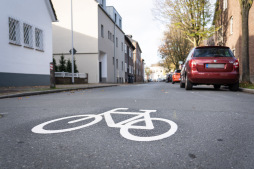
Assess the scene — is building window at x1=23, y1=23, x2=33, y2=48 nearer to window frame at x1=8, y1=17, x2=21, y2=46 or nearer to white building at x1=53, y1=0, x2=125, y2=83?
window frame at x1=8, y1=17, x2=21, y2=46

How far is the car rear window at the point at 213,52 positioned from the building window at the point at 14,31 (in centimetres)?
984

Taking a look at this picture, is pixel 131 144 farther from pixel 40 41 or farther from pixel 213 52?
pixel 40 41

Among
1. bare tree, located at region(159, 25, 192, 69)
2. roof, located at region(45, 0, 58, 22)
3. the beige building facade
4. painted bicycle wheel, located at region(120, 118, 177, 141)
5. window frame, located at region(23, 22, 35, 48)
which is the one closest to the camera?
painted bicycle wheel, located at region(120, 118, 177, 141)

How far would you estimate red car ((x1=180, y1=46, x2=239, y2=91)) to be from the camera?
852 centimetres

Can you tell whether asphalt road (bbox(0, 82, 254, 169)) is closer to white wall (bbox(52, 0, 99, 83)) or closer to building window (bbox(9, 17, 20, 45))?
building window (bbox(9, 17, 20, 45))

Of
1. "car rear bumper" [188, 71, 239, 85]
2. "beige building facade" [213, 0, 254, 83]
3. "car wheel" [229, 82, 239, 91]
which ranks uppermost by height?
"beige building facade" [213, 0, 254, 83]

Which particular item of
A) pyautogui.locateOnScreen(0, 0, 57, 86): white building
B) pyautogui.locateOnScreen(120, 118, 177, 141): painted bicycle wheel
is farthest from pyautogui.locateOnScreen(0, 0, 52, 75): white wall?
pyautogui.locateOnScreen(120, 118, 177, 141): painted bicycle wheel

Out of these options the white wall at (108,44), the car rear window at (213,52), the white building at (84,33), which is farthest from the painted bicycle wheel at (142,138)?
the white wall at (108,44)

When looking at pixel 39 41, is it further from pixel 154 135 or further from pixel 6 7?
A: pixel 154 135

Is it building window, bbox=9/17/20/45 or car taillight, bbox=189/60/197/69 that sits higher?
building window, bbox=9/17/20/45

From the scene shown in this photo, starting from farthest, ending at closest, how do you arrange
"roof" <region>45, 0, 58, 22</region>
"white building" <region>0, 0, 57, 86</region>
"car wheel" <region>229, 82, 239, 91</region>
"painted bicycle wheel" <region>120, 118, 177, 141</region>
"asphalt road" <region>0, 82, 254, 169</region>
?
"roof" <region>45, 0, 58, 22</region>, "white building" <region>0, 0, 57, 86</region>, "car wheel" <region>229, 82, 239, 91</region>, "painted bicycle wheel" <region>120, 118, 177, 141</region>, "asphalt road" <region>0, 82, 254, 169</region>

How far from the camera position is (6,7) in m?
11.6

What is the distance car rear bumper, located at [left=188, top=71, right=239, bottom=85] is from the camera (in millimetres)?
8523

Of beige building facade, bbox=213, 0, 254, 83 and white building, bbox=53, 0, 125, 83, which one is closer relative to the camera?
beige building facade, bbox=213, 0, 254, 83
